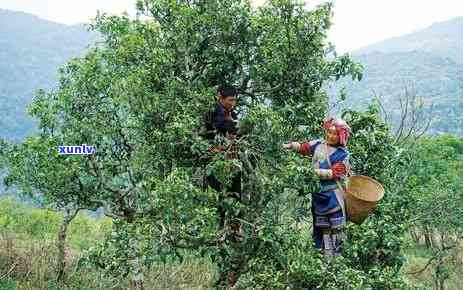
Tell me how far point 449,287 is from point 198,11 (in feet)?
65.6

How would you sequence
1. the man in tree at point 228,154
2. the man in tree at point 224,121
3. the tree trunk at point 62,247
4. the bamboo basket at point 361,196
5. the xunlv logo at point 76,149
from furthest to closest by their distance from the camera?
the tree trunk at point 62,247, the xunlv logo at point 76,149, the bamboo basket at point 361,196, the man in tree at point 224,121, the man in tree at point 228,154

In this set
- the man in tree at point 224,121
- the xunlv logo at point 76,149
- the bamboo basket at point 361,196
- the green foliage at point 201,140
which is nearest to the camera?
the green foliage at point 201,140

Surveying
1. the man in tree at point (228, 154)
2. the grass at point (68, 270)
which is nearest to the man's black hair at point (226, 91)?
the man in tree at point (228, 154)

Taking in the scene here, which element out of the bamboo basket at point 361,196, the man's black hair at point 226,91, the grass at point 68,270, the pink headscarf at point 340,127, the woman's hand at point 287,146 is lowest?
the grass at point 68,270

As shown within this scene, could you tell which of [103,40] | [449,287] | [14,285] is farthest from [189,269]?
[449,287]

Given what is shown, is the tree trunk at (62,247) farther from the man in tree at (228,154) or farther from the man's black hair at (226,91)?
the man's black hair at (226,91)

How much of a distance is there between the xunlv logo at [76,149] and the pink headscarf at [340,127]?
253 centimetres

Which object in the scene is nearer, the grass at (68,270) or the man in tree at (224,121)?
the man in tree at (224,121)

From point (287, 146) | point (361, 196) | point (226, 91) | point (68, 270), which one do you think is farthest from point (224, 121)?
point (68, 270)

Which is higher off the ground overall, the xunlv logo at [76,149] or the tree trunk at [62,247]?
the xunlv logo at [76,149]

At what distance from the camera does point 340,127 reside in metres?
5.97

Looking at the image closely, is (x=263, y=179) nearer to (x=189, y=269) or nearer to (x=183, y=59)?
(x=183, y=59)

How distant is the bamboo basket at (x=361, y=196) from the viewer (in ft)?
19.1

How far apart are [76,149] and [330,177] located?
2735 mm
